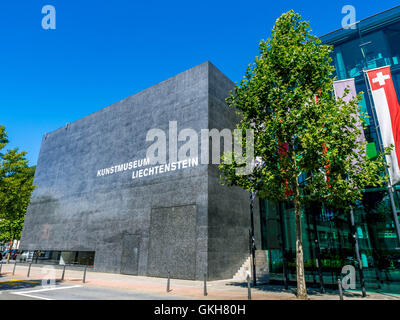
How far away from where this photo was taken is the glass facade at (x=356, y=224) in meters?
13.8

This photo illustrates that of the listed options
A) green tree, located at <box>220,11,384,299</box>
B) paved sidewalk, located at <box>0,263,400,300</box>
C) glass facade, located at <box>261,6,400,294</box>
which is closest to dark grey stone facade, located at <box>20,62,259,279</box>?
paved sidewalk, located at <box>0,263,400,300</box>

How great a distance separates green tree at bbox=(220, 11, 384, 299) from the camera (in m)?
11.7

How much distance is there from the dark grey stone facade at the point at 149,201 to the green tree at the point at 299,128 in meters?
7.56

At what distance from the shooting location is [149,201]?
23.3 metres

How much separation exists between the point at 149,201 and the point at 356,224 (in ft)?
51.6

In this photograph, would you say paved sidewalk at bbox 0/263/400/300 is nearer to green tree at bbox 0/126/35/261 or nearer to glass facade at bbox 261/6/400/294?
glass facade at bbox 261/6/400/294

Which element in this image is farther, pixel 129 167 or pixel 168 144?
pixel 129 167

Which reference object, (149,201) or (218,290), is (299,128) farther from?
(149,201)

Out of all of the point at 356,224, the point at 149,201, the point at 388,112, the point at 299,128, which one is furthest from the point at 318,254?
the point at 149,201

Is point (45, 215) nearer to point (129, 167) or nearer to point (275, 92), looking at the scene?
point (129, 167)

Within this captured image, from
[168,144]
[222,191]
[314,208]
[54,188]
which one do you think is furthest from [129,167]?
[314,208]
